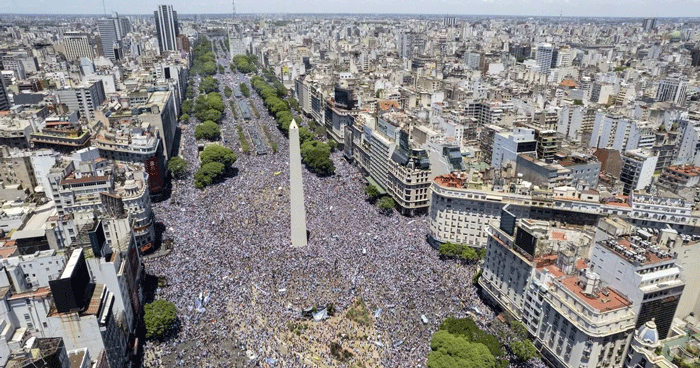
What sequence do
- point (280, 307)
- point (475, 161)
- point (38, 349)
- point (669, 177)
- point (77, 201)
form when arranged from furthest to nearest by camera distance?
point (475, 161)
point (669, 177)
point (77, 201)
point (280, 307)
point (38, 349)

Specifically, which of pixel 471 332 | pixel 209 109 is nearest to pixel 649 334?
pixel 471 332

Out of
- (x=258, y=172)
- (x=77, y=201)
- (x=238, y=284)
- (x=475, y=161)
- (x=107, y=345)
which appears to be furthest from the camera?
(x=258, y=172)

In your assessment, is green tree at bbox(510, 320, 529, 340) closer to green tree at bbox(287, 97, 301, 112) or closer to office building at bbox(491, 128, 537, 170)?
office building at bbox(491, 128, 537, 170)

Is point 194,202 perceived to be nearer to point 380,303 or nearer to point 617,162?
point 380,303

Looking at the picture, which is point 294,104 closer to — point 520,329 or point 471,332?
point 471,332

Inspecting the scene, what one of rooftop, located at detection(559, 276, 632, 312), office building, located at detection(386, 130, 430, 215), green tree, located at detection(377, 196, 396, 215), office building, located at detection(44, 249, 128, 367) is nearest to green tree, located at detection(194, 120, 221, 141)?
office building, located at detection(386, 130, 430, 215)

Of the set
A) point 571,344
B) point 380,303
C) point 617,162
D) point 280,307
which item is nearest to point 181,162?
point 280,307

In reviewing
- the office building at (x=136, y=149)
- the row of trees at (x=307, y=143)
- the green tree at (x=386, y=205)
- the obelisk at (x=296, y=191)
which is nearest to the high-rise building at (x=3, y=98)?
the office building at (x=136, y=149)
